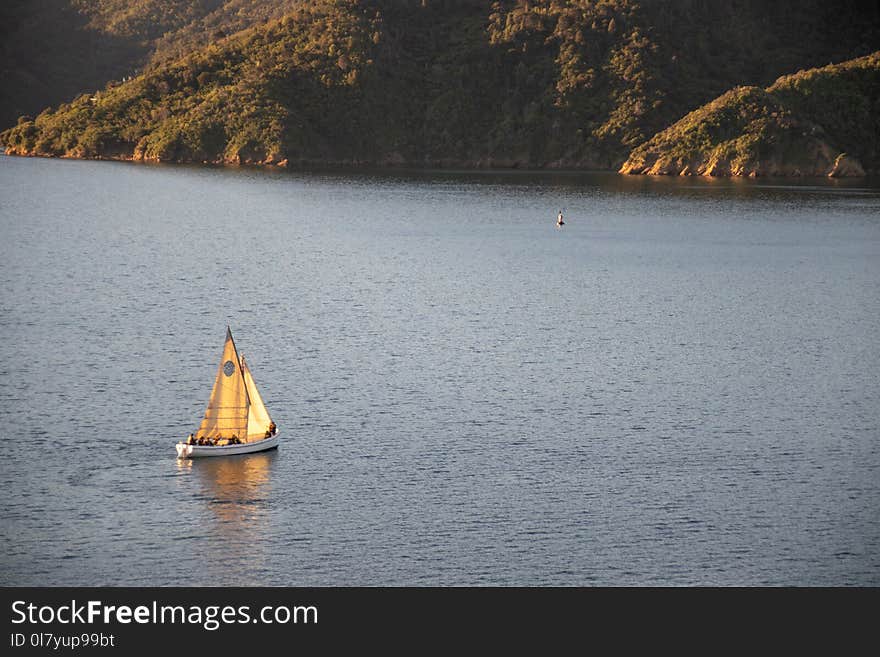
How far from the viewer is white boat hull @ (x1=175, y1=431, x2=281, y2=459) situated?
59.6 metres

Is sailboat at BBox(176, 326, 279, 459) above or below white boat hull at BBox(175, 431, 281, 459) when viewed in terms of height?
above

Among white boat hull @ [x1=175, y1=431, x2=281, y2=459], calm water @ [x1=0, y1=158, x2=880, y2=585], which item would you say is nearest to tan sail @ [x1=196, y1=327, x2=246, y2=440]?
white boat hull @ [x1=175, y1=431, x2=281, y2=459]

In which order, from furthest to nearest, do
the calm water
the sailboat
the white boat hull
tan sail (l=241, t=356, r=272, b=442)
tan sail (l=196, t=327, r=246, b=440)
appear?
tan sail (l=241, t=356, r=272, b=442) < tan sail (l=196, t=327, r=246, b=440) < the sailboat < the white boat hull < the calm water

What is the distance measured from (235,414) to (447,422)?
35.4 ft

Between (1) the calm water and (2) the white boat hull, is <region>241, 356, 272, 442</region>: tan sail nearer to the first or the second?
(2) the white boat hull

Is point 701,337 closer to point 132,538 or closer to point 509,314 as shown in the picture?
point 509,314

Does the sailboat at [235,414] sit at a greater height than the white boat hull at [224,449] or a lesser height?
greater

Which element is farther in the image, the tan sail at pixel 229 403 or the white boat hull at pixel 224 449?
the tan sail at pixel 229 403

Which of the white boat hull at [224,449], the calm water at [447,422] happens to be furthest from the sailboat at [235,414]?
the calm water at [447,422]

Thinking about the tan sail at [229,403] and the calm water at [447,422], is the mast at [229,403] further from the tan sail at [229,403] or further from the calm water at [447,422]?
the calm water at [447,422]

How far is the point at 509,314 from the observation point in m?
100

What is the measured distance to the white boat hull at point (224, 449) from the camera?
59594 millimetres
